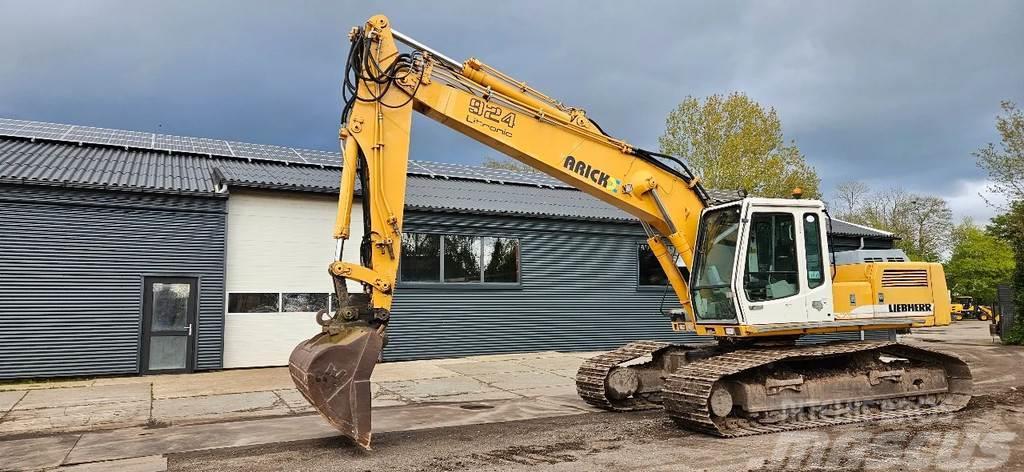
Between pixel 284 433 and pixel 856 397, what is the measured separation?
6.79 meters

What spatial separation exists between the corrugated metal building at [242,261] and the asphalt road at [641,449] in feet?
23.7

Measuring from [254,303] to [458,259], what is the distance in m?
4.41

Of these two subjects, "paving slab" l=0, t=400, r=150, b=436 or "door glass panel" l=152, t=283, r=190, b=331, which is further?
"door glass panel" l=152, t=283, r=190, b=331

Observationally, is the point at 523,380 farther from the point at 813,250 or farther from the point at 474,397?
the point at 813,250

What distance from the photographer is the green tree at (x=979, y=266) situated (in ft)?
146

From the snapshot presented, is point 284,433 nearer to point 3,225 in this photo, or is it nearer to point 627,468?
point 627,468

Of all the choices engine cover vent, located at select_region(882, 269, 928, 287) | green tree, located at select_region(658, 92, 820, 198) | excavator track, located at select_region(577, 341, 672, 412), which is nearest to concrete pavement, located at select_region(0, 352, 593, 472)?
excavator track, located at select_region(577, 341, 672, 412)

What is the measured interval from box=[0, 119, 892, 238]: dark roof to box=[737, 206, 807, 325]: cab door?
3.35 meters

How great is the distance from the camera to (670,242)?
8.83 metres

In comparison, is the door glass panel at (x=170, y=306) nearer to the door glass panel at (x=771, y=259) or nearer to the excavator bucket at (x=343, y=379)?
the excavator bucket at (x=343, y=379)

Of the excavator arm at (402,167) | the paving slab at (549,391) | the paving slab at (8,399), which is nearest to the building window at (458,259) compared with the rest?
the paving slab at (549,391)

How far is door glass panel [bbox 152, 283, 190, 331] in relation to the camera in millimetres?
13273

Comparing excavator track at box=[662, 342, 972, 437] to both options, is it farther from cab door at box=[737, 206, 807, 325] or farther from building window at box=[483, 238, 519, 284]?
building window at box=[483, 238, 519, 284]

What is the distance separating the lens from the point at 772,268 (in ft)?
27.2
